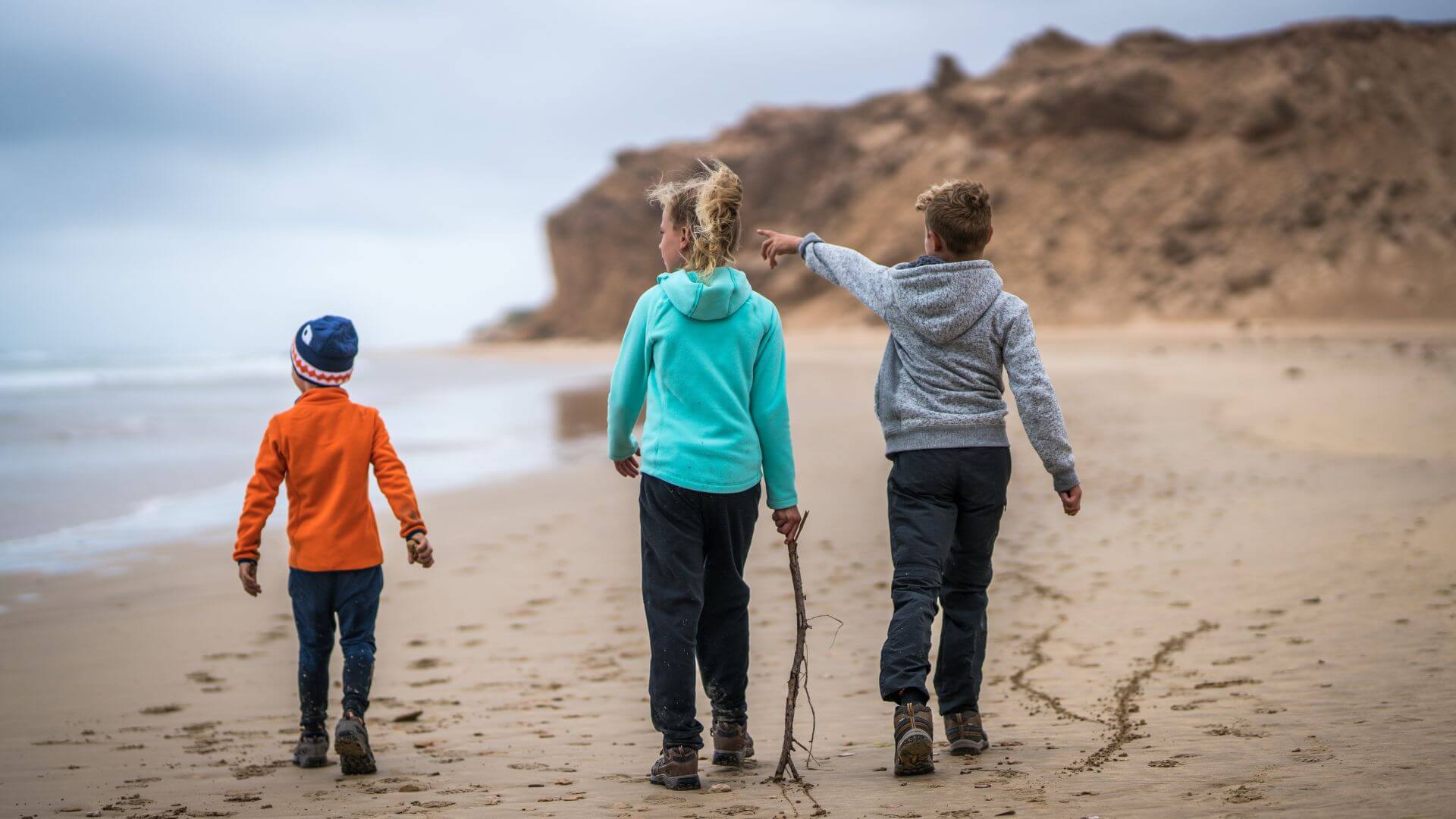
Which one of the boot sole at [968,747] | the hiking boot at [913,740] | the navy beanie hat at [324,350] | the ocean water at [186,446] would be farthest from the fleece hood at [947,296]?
the ocean water at [186,446]

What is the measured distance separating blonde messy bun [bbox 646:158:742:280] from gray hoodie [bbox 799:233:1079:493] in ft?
1.35

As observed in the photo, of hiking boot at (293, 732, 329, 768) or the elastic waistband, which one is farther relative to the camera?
hiking boot at (293, 732, 329, 768)

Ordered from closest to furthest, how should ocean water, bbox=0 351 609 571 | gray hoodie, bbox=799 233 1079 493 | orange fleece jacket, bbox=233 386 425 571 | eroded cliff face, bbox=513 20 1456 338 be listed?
gray hoodie, bbox=799 233 1079 493 < orange fleece jacket, bbox=233 386 425 571 < ocean water, bbox=0 351 609 571 < eroded cliff face, bbox=513 20 1456 338

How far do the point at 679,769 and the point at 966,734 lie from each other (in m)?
0.93

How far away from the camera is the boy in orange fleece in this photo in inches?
149

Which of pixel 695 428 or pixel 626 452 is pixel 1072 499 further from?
pixel 626 452

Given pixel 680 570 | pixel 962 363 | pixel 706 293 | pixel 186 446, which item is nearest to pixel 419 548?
pixel 680 570

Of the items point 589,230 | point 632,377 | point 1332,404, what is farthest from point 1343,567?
point 589,230

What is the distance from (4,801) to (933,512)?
2.97 meters

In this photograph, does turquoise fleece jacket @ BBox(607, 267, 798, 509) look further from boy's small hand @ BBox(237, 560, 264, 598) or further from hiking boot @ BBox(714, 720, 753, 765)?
boy's small hand @ BBox(237, 560, 264, 598)

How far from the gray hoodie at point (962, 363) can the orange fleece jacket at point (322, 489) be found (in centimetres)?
166

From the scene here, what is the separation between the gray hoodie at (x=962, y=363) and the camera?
3.54 meters

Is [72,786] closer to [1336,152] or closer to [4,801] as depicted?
[4,801]

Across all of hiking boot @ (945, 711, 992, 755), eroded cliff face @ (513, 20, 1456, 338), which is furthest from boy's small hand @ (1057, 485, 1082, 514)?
eroded cliff face @ (513, 20, 1456, 338)
